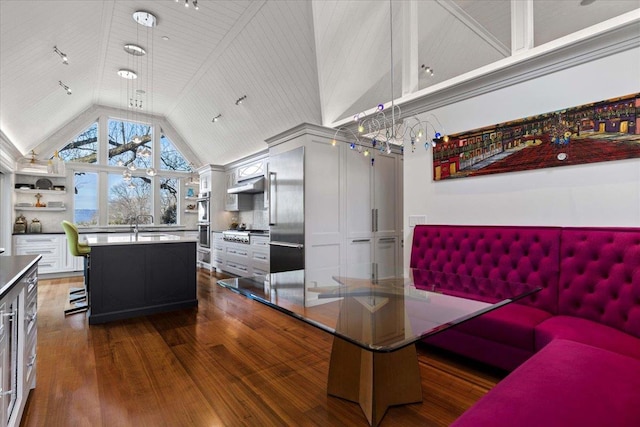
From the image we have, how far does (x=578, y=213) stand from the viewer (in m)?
2.48

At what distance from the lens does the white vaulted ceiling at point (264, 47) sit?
3525 mm

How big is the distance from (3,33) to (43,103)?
8.32ft

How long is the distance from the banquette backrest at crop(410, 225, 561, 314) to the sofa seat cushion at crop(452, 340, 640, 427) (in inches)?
41.3

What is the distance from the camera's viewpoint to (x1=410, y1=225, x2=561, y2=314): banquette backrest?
2.45 metres

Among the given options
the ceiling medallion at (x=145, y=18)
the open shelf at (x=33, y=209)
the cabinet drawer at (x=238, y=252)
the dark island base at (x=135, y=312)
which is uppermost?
the ceiling medallion at (x=145, y=18)

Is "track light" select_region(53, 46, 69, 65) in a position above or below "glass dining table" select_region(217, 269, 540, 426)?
above

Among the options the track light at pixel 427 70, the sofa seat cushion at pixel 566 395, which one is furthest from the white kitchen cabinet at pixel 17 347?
the track light at pixel 427 70

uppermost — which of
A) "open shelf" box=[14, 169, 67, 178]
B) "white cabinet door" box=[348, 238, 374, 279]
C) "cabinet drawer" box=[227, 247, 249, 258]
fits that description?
"open shelf" box=[14, 169, 67, 178]

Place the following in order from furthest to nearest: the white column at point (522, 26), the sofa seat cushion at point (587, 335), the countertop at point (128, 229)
Result: the countertop at point (128, 229), the white column at point (522, 26), the sofa seat cushion at point (587, 335)

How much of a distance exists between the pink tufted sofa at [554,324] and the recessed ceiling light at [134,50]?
492cm

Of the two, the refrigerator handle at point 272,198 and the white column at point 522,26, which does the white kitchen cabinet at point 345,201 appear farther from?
the white column at point 522,26

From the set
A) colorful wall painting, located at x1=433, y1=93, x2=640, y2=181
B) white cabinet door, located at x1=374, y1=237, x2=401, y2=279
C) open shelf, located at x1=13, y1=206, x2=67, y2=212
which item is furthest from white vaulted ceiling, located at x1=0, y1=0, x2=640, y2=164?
white cabinet door, located at x1=374, y1=237, x2=401, y2=279

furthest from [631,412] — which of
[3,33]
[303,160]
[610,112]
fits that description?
[3,33]

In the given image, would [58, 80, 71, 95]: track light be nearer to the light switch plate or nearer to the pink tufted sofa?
the light switch plate
